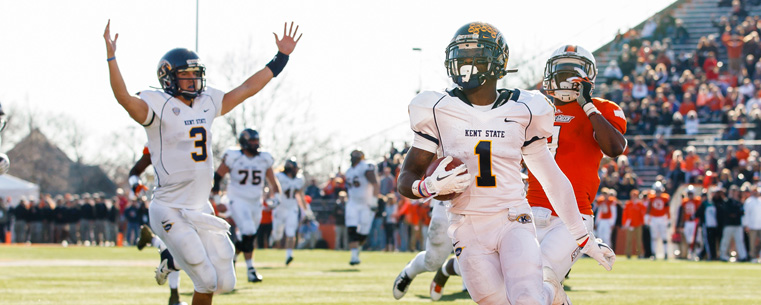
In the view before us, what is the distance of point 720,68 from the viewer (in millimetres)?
28734

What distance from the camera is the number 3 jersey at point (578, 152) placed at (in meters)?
6.74

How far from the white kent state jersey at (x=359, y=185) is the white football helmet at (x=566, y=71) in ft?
40.1

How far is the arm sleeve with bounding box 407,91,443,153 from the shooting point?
17.5ft

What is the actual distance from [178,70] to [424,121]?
2.80 m

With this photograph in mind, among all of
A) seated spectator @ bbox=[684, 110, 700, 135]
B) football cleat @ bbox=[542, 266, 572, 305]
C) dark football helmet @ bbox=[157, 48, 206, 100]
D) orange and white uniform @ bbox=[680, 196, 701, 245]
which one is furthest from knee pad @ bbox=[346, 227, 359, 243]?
football cleat @ bbox=[542, 266, 572, 305]

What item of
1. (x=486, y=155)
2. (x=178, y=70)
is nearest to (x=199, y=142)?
(x=178, y=70)

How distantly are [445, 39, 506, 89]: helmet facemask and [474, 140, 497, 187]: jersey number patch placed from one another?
1.12 feet

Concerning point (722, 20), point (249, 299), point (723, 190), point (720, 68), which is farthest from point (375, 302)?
point (722, 20)

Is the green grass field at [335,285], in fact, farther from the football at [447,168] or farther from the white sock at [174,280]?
the football at [447,168]

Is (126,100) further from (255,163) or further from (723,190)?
(723,190)

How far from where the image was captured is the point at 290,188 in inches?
805

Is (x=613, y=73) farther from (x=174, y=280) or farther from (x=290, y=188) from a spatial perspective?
(x=174, y=280)

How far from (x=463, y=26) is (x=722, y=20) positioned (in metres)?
26.8

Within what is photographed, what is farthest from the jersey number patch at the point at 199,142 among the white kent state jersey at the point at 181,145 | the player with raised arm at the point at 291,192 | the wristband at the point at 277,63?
the player with raised arm at the point at 291,192
